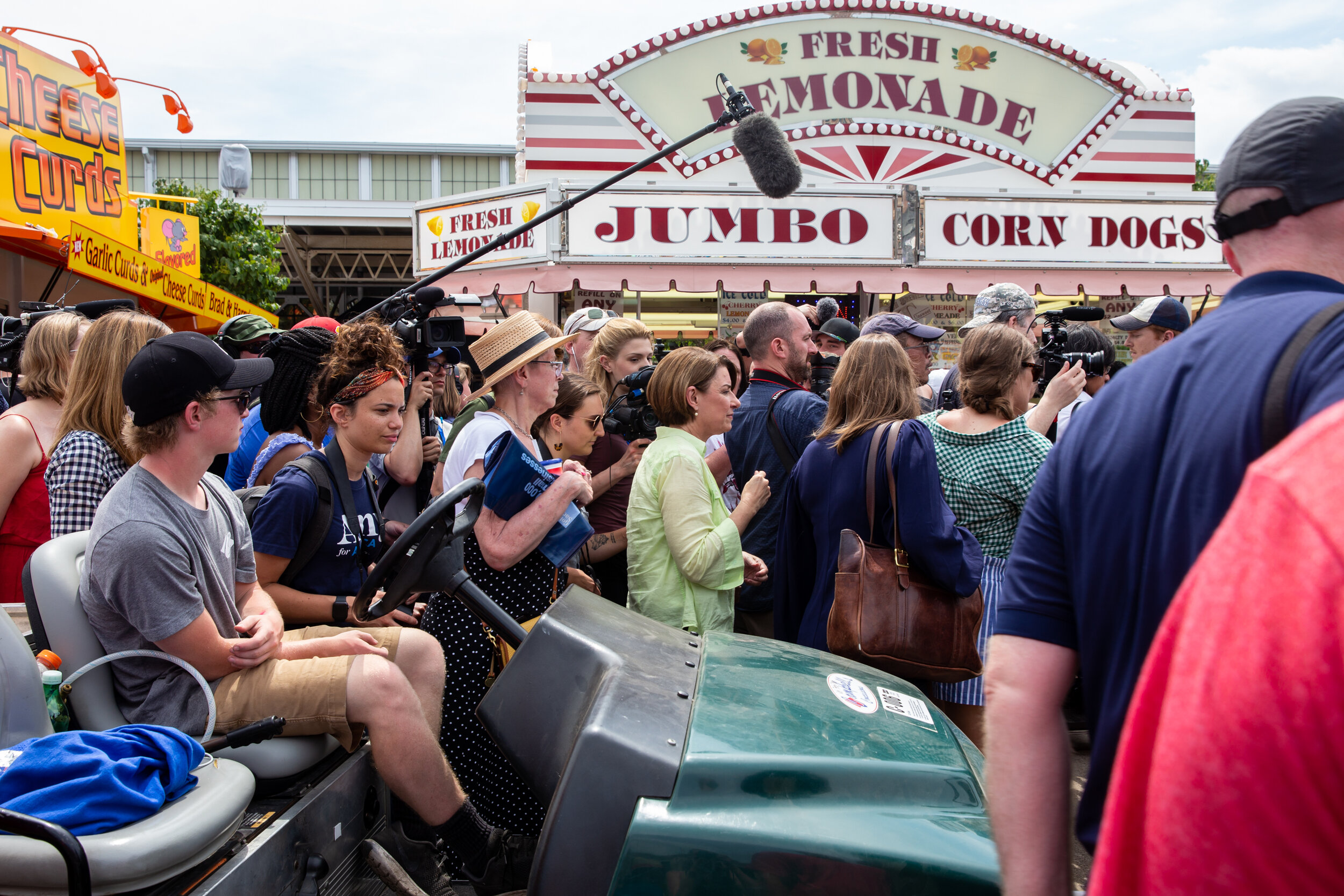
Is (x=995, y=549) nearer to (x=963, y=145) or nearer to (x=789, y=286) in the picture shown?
(x=789, y=286)

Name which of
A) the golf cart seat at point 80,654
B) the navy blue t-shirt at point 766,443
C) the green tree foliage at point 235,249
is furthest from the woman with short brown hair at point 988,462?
the green tree foliage at point 235,249

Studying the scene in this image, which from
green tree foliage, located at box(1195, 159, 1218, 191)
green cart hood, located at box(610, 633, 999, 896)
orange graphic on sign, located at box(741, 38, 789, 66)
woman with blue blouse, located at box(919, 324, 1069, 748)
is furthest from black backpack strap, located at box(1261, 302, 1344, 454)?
green tree foliage, located at box(1195, 159, 1218, 191)

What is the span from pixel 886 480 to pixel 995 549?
57 cm

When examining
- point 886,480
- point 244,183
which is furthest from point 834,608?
point 244,183

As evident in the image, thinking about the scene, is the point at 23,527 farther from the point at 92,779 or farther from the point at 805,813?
the point at 805,813

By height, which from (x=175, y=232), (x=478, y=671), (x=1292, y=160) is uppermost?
(x=175, y=232)

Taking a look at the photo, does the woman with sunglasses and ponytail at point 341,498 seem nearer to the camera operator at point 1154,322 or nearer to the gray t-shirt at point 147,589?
the gray t-shirt at point 147,589

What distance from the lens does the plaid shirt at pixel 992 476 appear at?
3.03 meters

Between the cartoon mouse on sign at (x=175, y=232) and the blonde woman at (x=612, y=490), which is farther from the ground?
the cartoon mouse on sign at (x=175, y=232)

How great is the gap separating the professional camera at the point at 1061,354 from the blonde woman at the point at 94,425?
3.70 meters

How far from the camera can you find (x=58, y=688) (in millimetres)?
2090

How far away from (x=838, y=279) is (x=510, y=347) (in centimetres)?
678

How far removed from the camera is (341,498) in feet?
9.61

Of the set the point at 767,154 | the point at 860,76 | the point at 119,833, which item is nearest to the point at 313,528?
the point at 119,833
